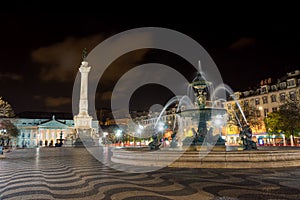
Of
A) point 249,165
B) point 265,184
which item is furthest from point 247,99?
point 265,184

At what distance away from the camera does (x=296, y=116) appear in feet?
133

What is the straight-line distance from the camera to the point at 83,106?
70250 millimetres

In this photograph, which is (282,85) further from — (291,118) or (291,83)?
(291,118)

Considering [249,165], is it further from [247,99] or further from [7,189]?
[247,99]

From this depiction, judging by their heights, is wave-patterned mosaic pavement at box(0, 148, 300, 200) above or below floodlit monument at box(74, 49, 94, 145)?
below

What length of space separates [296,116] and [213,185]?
129 ft

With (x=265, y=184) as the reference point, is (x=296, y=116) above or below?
above

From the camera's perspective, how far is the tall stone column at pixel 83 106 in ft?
220

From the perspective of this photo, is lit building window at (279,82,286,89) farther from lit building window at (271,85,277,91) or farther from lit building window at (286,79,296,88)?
lit building window at (271,85,277,91)

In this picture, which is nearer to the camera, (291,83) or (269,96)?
(291,83)

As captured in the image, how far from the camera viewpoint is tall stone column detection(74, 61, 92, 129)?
2643 inches

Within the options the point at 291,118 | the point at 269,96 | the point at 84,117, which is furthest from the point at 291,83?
the point at 84,117

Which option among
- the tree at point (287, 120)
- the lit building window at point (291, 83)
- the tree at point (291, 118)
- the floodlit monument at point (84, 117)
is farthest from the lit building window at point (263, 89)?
the floodlit monument at point (84, 117)

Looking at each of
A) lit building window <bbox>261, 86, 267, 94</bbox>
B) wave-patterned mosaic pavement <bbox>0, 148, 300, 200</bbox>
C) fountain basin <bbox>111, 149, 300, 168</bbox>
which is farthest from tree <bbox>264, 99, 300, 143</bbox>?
wave-patterned mosaic pavement <bbox>0, 148, 300, 200</bbox>
